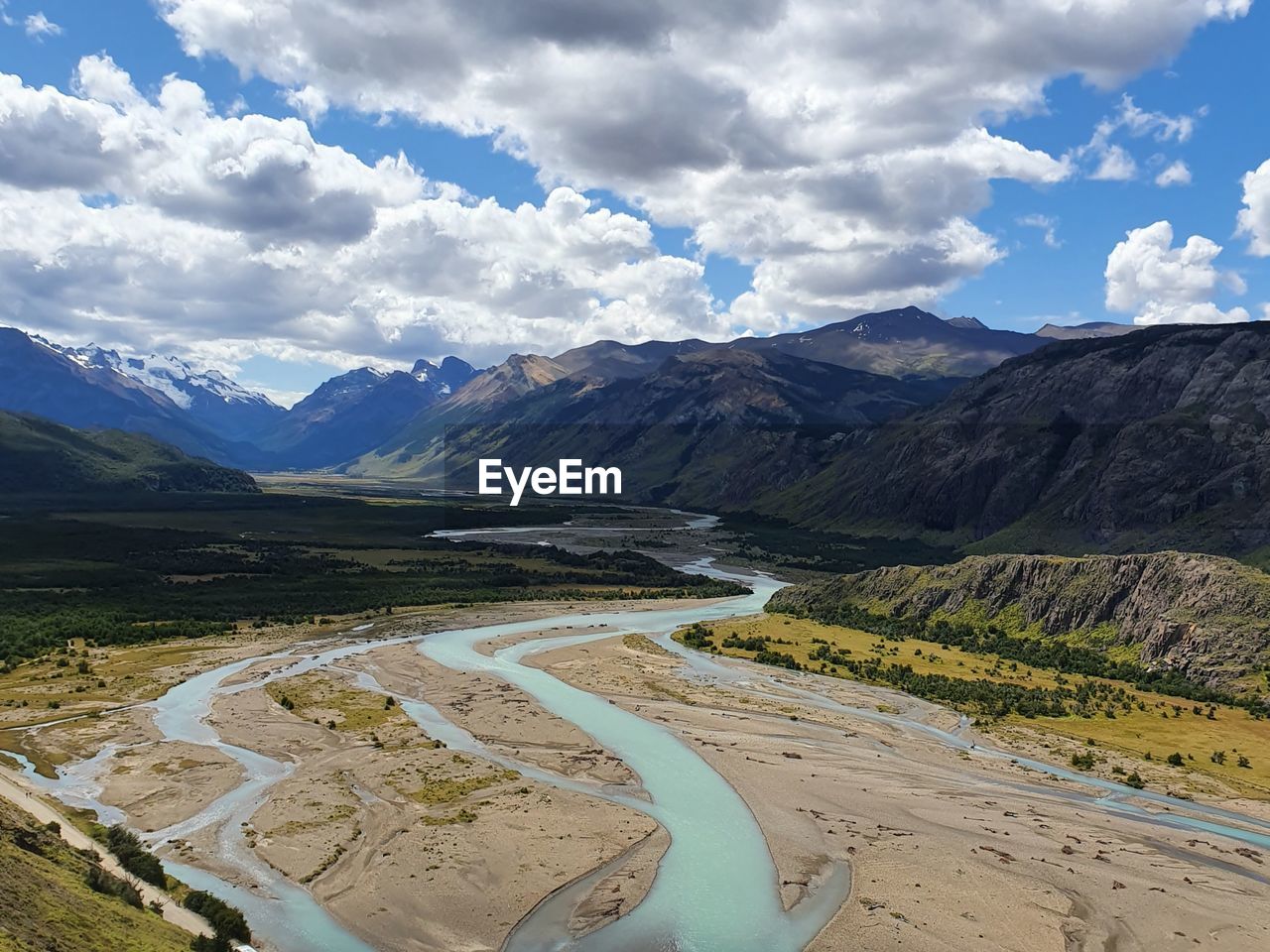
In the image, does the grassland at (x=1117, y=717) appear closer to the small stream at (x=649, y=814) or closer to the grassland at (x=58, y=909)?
the small stream at (x=649, y=814)

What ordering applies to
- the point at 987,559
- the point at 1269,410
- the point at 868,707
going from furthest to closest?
the point at 1269,410, the point at 987,559, the point at 868,707

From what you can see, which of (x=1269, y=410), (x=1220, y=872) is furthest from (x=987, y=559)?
(x=1269, y=410)

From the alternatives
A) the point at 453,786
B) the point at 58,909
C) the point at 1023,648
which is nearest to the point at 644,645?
the point at 1023,648

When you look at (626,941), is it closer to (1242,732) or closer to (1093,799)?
(1093,799)

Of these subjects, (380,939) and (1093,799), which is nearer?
(380,939)

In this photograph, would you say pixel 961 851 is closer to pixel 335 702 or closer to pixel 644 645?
pixel 335 702

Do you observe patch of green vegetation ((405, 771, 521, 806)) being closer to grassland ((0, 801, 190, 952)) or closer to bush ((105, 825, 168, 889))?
bush ((105, 825, 168, 889))

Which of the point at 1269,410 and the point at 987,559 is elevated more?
the point at 1269,410

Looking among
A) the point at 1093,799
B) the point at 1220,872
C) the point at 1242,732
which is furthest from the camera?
the point at 1242,732
